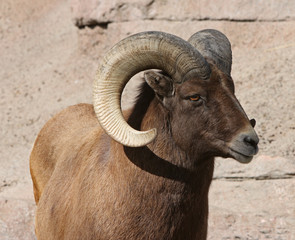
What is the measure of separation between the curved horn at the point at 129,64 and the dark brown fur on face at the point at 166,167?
6.4 inches

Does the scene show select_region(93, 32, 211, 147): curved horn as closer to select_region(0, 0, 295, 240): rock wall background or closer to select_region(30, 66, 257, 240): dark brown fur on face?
select_region(30, 66, 257, 240): dark brown fur on face

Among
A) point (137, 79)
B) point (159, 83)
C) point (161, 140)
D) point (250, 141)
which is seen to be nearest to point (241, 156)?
point (250, 141)

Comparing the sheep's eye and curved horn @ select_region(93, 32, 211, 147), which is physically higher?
curved horn @ select_region(93, 32, 211, 147)

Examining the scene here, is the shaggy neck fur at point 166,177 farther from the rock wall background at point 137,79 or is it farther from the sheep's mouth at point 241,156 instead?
the rock wall background at point 137,79

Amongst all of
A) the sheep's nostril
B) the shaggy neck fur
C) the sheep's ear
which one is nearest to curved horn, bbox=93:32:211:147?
the sheep's ear

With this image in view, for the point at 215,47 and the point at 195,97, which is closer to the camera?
the point at 195,97

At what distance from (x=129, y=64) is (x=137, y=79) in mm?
8164

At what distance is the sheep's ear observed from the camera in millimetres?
5445

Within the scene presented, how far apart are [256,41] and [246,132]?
8986mm

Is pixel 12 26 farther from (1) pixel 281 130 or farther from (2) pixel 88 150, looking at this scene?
(2) pixel 88 150

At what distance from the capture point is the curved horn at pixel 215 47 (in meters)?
5.75

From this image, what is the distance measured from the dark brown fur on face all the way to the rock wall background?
10.4 feet

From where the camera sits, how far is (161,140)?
5520mm

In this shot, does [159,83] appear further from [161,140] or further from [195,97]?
[161,140]
